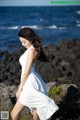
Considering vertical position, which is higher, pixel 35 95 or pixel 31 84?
pixel 31 84

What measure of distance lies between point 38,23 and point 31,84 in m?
1.51

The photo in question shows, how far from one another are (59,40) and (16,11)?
0.72 m

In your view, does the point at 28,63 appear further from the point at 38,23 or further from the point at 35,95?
the point at 38,23

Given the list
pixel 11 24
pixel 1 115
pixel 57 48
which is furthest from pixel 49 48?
pixel 1 115

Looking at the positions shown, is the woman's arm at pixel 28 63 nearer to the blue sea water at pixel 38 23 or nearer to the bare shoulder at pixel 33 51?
the bare shoulder at pixel 33 51

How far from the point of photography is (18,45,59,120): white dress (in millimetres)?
5199

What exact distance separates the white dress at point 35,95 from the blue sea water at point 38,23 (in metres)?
1.34

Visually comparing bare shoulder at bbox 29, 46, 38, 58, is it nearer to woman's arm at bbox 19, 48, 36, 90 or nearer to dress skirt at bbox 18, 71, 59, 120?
woman's arm at bbox 19, 48, 36, 90

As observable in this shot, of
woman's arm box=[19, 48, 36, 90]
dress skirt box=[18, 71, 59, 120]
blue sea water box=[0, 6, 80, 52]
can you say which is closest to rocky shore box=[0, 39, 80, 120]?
blue sea water box=[0, 6, 80, 52]

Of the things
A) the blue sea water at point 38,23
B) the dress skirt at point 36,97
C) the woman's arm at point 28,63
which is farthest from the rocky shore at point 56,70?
the woman's arm at point 28,63

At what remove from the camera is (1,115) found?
6.07 m

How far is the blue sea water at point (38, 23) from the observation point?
21.2ft

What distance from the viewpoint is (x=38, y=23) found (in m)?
6.50

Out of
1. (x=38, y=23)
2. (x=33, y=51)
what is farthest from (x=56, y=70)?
(x=33, y=51)
